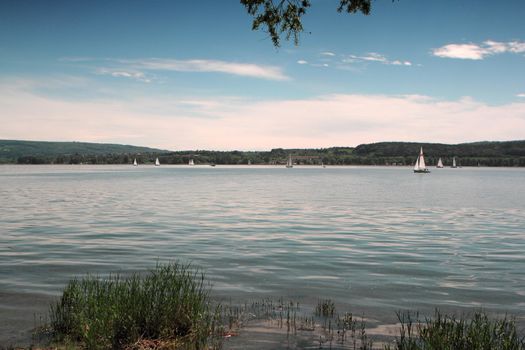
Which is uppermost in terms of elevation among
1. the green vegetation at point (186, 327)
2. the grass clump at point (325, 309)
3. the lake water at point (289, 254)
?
the green vegetation at point (186, 327)

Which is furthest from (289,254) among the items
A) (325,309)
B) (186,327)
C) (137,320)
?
(137,320)

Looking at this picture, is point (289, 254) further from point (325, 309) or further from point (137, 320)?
point (137, 320)

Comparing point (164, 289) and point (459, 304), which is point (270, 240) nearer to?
point (459, 304)

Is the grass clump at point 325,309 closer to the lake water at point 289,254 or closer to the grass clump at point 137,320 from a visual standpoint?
the lake water at point 289,254

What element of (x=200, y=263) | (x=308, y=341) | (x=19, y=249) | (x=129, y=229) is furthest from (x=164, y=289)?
(x=129, y=229)

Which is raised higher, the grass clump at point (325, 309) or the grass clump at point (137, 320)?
the grass clump at point (137, 320)

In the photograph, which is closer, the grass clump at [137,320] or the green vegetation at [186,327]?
the green vegetation at [186,327]

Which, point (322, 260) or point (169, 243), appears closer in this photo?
point (322, 260)

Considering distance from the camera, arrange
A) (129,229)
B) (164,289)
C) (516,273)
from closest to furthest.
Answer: (164,289) < (516,273) < (129,229)

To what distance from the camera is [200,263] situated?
2372 cm

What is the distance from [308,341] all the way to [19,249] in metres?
20.8

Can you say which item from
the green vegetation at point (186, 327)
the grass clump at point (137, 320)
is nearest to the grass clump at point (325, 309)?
the green vegetation at point (186, 327)

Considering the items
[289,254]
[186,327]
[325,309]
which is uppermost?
[186,327]

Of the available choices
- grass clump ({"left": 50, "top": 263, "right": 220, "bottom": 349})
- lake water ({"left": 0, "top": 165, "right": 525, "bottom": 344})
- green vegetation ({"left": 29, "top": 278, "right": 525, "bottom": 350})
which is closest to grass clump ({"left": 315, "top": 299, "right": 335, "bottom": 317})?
green vegetation ({"left": 29, "top": 278, "right": 525, "bottom": 350})
